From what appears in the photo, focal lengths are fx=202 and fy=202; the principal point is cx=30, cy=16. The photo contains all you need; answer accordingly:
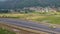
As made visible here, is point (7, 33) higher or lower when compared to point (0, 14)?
lower

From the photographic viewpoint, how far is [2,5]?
290 ft

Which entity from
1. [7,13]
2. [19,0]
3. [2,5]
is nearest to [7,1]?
[2,5]

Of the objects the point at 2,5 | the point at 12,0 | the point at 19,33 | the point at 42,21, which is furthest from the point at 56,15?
the point at 12,0

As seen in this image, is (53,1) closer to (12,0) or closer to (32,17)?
(12,0)

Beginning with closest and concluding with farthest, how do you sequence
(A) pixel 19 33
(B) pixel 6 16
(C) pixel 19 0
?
(A) pixel 19 33 → (B) pixel 6 16 → (C) pixel 19 0

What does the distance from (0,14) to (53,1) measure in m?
35.7

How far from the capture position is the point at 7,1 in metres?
93.4

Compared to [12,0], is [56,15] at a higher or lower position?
lower

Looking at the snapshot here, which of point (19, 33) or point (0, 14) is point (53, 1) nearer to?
point (0, 14)

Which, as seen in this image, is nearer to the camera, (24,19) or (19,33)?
(19,33)

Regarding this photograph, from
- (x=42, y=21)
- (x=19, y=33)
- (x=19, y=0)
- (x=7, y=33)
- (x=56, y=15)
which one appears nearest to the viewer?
(x=7, y=33)

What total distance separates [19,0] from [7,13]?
1359 inches

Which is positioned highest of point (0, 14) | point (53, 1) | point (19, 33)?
point (53, 1)

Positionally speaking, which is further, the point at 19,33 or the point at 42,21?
the point at 42,21
